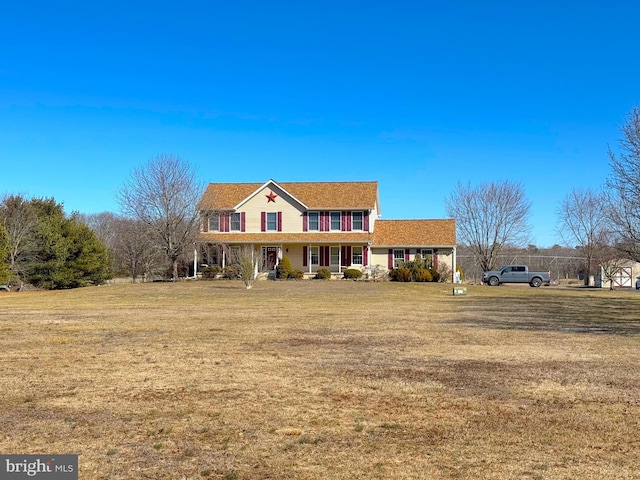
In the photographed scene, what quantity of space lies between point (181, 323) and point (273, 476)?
1047cm

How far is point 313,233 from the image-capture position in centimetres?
4434

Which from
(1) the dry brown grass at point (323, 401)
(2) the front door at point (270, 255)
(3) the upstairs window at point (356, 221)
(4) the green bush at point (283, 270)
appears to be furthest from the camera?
(3) the upstairs window at point (356, 221)

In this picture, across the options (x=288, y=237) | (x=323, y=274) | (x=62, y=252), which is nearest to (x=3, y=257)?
(x=62, y=252)

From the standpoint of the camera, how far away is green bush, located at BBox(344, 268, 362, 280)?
1662 inches

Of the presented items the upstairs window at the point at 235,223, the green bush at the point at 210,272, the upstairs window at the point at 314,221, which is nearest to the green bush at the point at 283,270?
the upstairs window at the point at 314,221

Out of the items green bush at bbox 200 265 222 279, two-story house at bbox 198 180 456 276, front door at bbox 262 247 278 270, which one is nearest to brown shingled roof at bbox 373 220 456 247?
two-story house at bbox 198 180 456 276

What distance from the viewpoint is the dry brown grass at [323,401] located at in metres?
4.74

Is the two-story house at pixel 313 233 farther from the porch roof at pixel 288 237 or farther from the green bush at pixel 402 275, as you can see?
the green bush at pixel 402 275

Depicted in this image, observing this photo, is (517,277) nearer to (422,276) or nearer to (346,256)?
(422,276)

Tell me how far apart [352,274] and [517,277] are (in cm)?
1213

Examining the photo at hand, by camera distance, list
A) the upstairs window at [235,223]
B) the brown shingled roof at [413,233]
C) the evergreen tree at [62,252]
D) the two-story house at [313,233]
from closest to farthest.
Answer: the evergreen tree at [62,252] → the two-story house at [313,233] → the brown shingled roof at [413,233] → the upstairs window at [235,223]

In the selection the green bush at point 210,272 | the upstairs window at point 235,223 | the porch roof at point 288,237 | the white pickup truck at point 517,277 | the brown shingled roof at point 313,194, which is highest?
the brown shingled roof at point 313,194

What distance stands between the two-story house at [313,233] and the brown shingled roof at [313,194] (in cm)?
8

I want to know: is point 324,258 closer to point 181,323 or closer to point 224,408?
point 181,323
